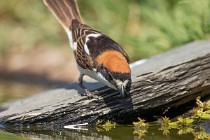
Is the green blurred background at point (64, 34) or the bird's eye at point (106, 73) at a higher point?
the green blurred background at point (64, 34)

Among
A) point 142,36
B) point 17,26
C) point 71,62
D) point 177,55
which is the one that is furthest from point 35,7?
point 177,55

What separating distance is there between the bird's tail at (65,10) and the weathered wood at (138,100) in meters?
1.57

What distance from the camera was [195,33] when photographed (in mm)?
8297

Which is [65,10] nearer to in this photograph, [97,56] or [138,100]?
[97,56]

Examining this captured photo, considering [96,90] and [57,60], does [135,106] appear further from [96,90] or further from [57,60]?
[57,60]

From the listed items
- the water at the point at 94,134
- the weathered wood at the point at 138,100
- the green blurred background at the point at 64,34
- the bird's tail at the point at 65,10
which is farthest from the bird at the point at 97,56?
the green blurred background at the point at 64,34

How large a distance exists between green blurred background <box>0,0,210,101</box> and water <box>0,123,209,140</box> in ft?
7.74

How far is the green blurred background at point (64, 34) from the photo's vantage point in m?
8.75

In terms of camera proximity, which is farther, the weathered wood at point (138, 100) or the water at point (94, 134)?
the weathered wood at point (138, 100)

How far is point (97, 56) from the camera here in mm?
6059

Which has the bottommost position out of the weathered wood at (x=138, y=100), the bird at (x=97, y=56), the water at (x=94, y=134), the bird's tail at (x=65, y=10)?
the water at (x=94, y=134)

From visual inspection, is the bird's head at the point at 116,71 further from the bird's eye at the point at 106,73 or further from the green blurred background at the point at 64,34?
the green blurred background at the point at 64,34

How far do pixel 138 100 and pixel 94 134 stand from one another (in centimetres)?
53

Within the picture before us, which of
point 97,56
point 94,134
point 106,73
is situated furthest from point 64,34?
point 106,73
